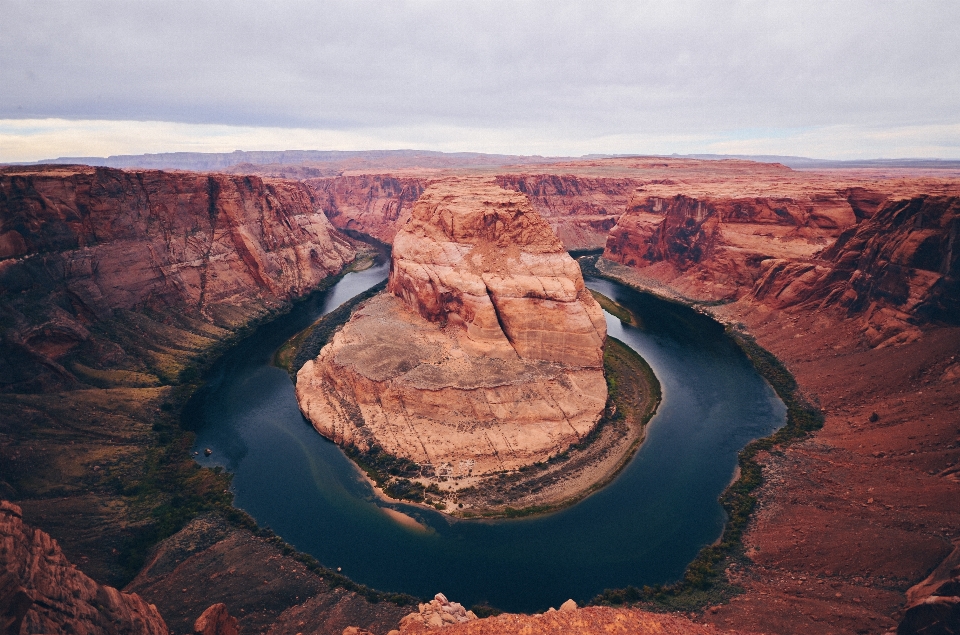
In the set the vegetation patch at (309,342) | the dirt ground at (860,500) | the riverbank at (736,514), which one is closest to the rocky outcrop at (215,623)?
the riverbank at (736,514)

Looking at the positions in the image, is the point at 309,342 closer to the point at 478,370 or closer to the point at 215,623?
the point at 478,370

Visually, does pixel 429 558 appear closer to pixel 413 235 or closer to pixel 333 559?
pixel 333 559

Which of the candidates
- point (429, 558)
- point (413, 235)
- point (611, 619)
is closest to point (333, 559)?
point (429, 558)

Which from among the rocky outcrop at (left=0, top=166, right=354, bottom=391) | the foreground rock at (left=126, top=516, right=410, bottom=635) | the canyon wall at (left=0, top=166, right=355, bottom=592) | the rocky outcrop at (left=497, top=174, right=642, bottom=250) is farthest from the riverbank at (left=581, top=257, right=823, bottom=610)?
the rocky outcrop at (left=497, top=174, right=642, bottom=250)

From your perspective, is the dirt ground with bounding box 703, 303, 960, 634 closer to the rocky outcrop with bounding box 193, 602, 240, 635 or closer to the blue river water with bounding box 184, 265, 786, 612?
the blue river water with bounding box 184, 265, 786, 612

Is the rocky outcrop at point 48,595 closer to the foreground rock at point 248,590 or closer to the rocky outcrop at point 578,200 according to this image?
the foreground rock at point 248,590
